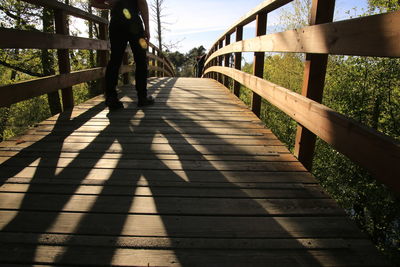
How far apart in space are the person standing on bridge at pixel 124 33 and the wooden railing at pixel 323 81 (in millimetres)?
1526

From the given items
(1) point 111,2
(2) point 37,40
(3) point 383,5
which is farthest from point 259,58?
(3) point 383,5

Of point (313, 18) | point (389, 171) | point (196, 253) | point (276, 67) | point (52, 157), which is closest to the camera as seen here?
point (389, 171)

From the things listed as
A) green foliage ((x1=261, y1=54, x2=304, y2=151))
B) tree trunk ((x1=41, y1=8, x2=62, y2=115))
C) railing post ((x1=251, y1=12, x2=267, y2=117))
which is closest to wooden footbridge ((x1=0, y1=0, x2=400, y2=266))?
railing post ((x1=251, y1=12, x2=267, y2=117))

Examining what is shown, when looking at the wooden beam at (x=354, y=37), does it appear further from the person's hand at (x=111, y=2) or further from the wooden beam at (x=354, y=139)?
the person's hand at (x=111, y=2)

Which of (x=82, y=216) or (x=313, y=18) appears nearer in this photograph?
(x=82, y=216)

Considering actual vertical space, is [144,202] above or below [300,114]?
below

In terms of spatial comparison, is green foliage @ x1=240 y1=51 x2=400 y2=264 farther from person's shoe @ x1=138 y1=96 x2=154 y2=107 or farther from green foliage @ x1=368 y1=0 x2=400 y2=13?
person's shoe @ x1=138 y1=96 x2=154 y2=107

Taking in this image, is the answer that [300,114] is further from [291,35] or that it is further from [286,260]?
[286,260]

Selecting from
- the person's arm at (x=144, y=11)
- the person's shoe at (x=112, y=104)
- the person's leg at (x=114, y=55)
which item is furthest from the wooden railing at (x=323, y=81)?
the person's shoe at (x=112, y=104)

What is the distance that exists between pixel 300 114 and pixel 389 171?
3.34 ft

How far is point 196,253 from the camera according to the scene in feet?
4.50

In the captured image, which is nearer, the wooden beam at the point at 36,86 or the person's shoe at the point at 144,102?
the wooden beam at the point at 36,86

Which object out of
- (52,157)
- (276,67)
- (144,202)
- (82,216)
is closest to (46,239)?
(82,216)

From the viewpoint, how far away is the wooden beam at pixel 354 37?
126cm
